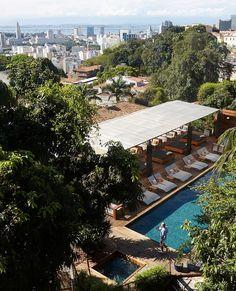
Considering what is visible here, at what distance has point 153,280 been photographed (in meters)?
9.26

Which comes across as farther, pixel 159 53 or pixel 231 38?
pixel 231 38

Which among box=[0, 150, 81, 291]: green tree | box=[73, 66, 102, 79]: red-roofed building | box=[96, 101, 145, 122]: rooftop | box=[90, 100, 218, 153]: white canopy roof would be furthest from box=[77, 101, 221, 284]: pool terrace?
box=[73, 66, 102, 79]: red-roofed building

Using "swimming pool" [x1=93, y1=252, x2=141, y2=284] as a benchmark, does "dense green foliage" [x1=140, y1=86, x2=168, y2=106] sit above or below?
above

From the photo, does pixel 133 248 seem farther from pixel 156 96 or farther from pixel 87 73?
pixel 87 73

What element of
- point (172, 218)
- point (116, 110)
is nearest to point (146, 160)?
point (172, 218)

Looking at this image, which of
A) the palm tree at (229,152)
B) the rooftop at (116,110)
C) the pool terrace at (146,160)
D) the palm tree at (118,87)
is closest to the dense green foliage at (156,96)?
the palm tree at (118,87)

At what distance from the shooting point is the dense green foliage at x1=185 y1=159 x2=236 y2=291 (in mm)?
5645

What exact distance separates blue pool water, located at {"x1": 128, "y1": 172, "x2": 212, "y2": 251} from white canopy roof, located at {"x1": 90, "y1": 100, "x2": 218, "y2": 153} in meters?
2.97

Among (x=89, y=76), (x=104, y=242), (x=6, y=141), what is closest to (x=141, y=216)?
(x=104, y=242)

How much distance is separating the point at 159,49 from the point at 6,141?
5138 centimetres

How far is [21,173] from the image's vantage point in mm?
6000

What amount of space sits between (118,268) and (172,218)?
4027 mm

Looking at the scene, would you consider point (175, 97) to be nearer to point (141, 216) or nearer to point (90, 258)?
point (141, 216)

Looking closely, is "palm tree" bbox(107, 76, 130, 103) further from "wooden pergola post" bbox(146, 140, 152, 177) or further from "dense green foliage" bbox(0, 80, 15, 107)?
"dense green foliage" bbox(0, 80, 15, 107)
